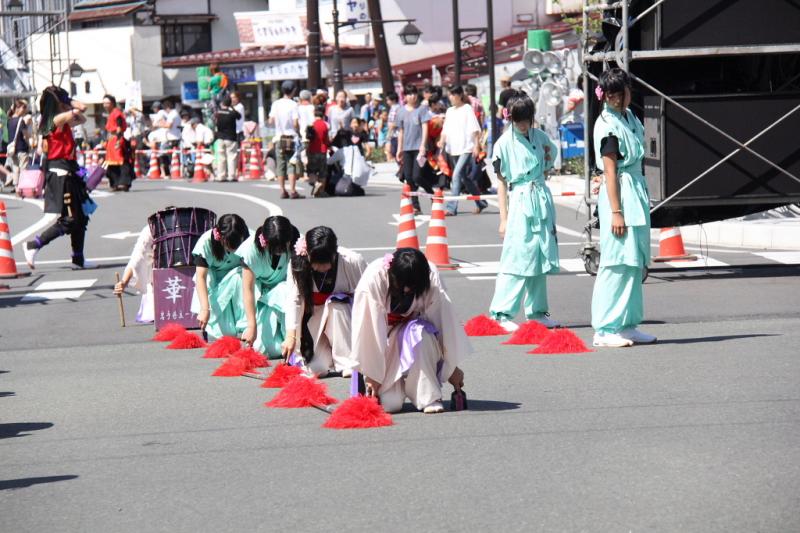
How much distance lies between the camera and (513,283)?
36.0 ft

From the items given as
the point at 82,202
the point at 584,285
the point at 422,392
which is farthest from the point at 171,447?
the point at 82,202

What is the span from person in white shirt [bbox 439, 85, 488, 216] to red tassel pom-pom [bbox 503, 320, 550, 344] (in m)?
10.2

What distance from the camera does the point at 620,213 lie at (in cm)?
981

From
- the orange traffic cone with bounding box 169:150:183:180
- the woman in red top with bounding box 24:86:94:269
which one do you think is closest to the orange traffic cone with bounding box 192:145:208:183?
the orange traffic cone with bounding box 169:150:183:180

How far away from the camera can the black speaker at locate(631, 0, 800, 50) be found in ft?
44.0

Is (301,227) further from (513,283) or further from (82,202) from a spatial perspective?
(513,283)

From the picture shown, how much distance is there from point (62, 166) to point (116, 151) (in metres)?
14.6

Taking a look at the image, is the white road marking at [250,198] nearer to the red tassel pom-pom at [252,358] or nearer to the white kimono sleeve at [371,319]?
the red tassel pom-pom at [252,358]

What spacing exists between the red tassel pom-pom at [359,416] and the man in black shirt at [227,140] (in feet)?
78.4

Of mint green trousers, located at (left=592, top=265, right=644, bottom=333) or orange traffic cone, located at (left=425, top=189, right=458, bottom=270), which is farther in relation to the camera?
orange traffic cone, located at (left=425, top=189, right=458, bottom=270)

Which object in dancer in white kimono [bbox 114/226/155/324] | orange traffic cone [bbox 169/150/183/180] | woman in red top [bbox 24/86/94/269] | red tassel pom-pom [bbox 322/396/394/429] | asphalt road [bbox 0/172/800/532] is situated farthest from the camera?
orange traffic cone [bbox 169/150/183/180]

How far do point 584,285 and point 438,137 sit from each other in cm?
855

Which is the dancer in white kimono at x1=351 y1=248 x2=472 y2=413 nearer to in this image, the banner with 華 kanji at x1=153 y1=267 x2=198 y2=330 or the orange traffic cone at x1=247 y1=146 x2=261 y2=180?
the banner with 華 kanji at x1=153 y1=267 x2=198 y2=330

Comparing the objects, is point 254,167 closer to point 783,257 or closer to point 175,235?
point 783,257
